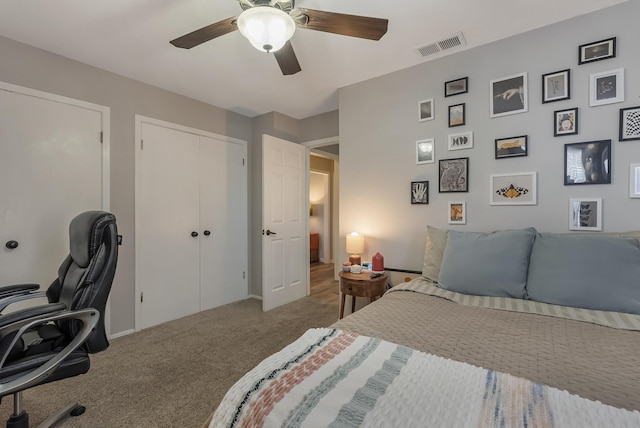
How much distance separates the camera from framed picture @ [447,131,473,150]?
7.69 feet

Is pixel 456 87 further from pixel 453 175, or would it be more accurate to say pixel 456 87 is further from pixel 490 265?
pixel 490 265

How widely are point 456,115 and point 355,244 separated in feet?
4.63

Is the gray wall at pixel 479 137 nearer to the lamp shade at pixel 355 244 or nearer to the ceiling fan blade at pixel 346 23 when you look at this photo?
the lamp shade at pixel 355 244

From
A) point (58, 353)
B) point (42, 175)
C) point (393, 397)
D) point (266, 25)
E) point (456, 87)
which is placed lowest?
point (58, 353)

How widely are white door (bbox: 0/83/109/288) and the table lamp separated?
7.56ft

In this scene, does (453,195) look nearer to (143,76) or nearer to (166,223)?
(166,223)

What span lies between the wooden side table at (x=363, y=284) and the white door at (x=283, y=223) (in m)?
1.16

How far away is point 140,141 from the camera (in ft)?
Answer: 9.31

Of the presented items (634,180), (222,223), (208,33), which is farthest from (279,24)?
(222,223)

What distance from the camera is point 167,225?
305cm

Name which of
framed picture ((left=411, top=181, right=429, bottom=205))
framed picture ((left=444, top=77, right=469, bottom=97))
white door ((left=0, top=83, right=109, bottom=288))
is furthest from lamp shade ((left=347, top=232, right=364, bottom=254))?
white door ((left=0, top=83, right=109, bottom=288))

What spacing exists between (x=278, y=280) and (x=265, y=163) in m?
1.43

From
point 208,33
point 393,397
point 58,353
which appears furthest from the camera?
point 208,33

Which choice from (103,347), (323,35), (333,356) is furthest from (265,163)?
(333,356)
